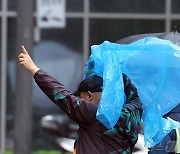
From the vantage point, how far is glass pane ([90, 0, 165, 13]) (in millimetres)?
11852

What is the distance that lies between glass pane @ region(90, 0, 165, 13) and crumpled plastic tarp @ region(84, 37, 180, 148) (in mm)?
7138

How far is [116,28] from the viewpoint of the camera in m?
11.9

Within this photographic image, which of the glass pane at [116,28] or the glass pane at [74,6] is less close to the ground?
the glass pane at [74,6]

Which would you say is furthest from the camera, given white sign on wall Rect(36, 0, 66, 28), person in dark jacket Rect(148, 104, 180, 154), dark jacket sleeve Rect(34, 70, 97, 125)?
white sign on wall Rect(36, 0, 66, 28)

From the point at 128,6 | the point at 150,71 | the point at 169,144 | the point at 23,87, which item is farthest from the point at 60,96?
the point at 128,6

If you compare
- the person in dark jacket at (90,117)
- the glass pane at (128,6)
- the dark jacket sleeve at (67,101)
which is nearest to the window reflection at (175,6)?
the glass pane at (128,6)

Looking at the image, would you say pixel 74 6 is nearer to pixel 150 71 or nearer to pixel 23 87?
pixel 23 87

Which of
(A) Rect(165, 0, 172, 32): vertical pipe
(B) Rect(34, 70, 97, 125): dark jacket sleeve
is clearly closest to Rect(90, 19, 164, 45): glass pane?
(A) Rect(165, 0, 172, 32): vertical pipe

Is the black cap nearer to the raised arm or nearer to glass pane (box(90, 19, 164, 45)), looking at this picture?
the raised arm

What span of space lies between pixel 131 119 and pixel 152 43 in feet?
1.67

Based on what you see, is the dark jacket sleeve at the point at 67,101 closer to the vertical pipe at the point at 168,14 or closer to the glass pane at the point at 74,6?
the glass pane at the point at 74,6

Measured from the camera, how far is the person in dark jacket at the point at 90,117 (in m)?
4.39

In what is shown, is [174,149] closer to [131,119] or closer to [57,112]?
[131,119]

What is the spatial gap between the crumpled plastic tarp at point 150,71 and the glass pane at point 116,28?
6980 millimetres
